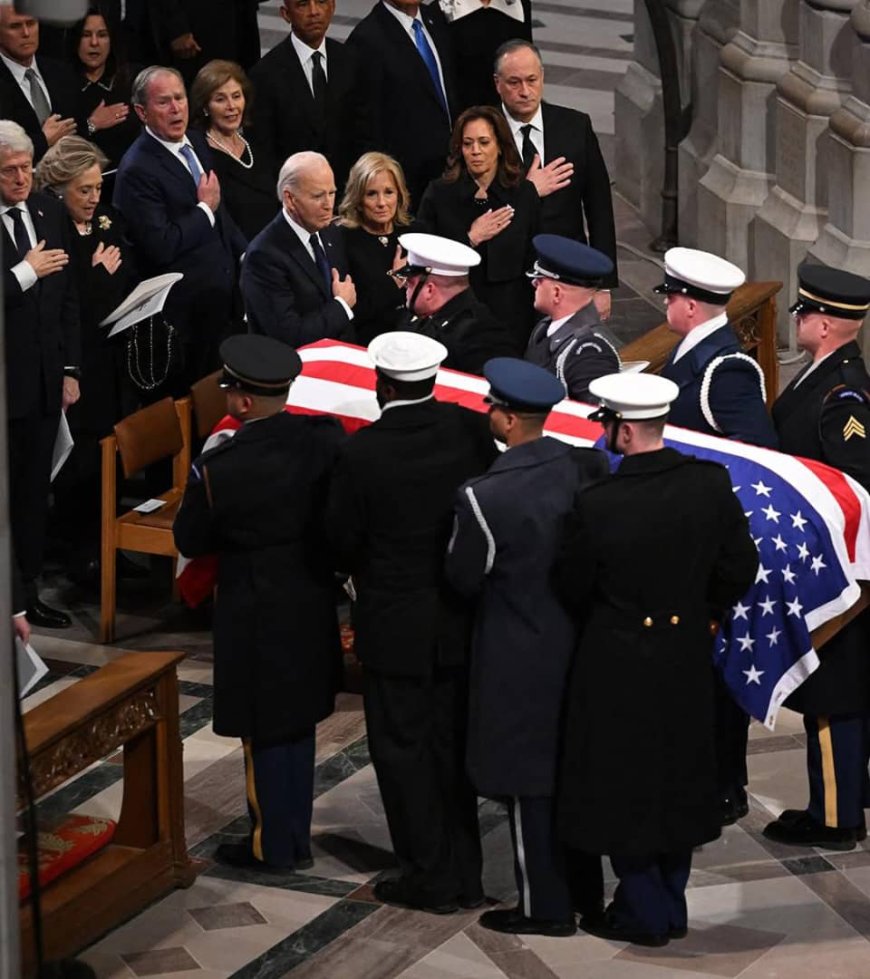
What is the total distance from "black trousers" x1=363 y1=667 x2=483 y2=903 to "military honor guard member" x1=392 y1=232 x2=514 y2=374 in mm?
1280

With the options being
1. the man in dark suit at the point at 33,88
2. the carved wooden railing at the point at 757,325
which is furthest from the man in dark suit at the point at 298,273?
the man in dark suit at the point at 33,88

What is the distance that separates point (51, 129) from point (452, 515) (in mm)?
3370

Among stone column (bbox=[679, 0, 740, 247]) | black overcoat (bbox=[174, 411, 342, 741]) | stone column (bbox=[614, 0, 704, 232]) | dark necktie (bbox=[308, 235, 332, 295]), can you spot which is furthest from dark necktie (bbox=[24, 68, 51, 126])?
stone column (bbox=[614, 0, 704, 232])

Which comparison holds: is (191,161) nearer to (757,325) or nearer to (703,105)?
(757,325)

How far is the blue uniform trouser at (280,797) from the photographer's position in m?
5.92

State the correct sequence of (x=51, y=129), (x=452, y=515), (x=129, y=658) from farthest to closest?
(x=51, y=129)
(x=129, y=658)
(x=452, y=515)

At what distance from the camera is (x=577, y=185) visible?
823cm

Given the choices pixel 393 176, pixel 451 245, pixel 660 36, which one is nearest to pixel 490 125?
pixel 393 176

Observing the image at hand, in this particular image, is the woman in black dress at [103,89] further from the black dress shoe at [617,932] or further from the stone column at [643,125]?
the black dress shoe at [617,932]

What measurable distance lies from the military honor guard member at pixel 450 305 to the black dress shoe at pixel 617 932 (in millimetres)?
1764

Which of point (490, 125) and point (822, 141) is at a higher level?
point (490, 125)

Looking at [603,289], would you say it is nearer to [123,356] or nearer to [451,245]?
[451,245]

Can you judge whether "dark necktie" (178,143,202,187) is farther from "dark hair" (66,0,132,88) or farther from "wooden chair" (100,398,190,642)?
"dark hair" (66,0,132,88)

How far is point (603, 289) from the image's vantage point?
7.18m
